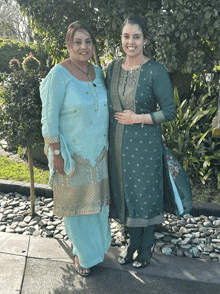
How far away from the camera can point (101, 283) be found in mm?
2539

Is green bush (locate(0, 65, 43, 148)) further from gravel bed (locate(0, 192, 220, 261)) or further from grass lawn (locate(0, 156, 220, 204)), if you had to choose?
grass lawn (locate(0, 156, 220, 204))

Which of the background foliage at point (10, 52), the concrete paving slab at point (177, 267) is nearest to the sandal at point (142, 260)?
the concrete paving slab at point (177, 267)

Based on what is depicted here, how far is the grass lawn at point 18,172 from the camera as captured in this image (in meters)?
4.72

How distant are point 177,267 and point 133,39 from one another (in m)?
1.84

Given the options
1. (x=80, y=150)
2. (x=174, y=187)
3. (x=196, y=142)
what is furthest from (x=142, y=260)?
(x=196, y=142)

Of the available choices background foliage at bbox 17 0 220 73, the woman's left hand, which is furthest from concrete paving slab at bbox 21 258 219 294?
background foliage at bbox 17 0 220 73

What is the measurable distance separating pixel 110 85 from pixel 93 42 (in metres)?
0.33

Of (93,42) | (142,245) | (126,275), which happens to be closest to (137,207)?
(142,245)

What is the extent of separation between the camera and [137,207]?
255 cm

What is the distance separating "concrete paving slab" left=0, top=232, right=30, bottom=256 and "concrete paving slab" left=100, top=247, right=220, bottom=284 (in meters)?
0.75

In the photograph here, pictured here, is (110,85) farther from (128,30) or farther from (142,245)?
(142,245)

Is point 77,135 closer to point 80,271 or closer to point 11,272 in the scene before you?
point 80,271

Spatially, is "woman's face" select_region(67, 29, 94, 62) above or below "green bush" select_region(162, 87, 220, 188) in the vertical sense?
above

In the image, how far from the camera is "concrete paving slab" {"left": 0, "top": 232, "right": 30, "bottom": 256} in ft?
9.65
